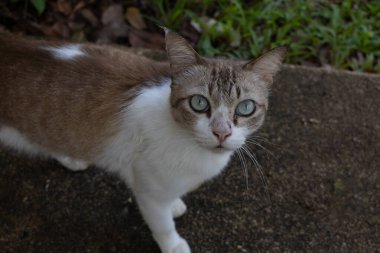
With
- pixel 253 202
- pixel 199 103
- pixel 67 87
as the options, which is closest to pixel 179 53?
pixel 199 103

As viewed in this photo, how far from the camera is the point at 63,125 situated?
1.97 metres

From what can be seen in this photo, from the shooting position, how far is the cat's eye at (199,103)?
1.69 metres

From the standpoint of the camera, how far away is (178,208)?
2295mm

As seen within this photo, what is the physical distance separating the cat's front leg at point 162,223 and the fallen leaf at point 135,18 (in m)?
1.69

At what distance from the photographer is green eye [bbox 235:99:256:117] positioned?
5.56 ft

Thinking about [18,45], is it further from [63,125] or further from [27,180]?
[27,180]

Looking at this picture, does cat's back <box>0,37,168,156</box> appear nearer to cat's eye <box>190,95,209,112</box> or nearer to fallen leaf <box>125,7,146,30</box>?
cat's eye <box>190,95,209,112</box>

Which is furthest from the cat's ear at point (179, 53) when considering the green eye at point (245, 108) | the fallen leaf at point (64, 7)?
the fallen leaf at point (64, 7)

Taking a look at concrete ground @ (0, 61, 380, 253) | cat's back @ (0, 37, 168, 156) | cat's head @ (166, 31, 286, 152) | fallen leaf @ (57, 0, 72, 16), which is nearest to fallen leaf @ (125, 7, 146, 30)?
fallen leaf @ (57, 0, 72, 16)

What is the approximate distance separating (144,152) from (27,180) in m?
0.88

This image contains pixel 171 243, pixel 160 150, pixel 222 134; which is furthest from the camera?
pixel 171 243

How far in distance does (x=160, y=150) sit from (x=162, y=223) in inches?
15.0

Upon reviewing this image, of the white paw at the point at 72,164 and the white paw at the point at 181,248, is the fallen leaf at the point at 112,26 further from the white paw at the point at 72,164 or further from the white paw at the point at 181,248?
the white paw at the point at 181,248

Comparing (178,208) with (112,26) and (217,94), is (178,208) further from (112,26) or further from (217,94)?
(112,26)
